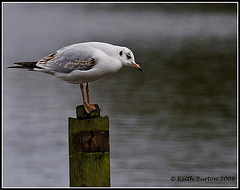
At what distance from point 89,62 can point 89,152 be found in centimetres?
102

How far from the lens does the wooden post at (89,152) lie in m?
4.12

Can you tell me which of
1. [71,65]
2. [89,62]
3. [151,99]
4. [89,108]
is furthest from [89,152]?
[151,99]

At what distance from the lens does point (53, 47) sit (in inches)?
569

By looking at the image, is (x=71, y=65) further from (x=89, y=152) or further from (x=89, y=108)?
(x=89, y=152)

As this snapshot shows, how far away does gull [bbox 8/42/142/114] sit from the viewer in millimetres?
4867

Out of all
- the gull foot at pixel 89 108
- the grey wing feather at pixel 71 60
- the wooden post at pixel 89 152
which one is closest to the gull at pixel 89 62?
the grey wing feather at pixel 71 60

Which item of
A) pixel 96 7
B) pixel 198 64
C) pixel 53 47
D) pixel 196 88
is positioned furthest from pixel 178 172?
pixel 96 7

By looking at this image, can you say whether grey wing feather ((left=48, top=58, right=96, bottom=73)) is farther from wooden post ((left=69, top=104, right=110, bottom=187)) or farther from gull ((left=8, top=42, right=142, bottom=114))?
wooden post ((left=69, top=104, right=110, bottom=187))

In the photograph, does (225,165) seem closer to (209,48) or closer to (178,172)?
(178,172)

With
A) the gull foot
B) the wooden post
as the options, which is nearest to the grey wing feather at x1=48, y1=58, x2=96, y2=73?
the gull foot

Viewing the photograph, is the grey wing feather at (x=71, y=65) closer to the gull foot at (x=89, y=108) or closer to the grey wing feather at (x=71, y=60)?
the grey wing feather at (x=71, y=60)

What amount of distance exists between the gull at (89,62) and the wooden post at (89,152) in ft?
1.68

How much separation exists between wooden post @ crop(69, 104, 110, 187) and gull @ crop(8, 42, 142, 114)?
51cm

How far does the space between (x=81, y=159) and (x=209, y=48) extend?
12.1 m
